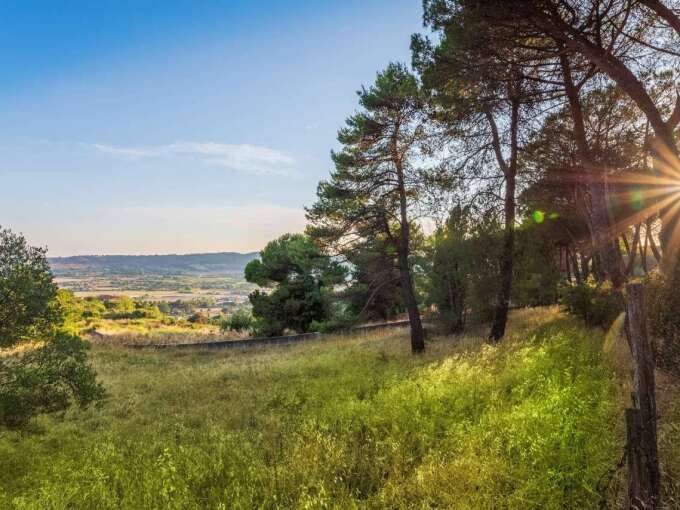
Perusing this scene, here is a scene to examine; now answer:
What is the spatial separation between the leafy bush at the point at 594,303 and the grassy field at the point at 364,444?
1265mm

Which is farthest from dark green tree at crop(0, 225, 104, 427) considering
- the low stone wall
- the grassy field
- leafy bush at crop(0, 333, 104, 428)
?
the low stone wall

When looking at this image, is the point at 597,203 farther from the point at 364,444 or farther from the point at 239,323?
the point at 239,323

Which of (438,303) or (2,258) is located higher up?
(2,258)

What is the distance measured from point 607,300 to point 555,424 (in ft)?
27.4

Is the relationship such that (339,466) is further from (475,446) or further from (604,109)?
(604,109)

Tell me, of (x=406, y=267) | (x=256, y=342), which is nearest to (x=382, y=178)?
(x=406, y=267)

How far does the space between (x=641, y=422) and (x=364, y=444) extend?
3.51 metres

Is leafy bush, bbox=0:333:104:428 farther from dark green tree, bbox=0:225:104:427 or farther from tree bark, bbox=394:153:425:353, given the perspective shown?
tree bark, bbox=394:153:425:353

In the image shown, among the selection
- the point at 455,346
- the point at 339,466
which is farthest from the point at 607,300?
the point at 339,466

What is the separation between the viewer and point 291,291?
99.2ft

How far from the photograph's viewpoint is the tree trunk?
3.25 metres

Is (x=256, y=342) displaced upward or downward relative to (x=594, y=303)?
downward

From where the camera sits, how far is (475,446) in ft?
15.4

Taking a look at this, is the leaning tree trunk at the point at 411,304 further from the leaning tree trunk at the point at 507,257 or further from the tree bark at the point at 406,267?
the leaning tree trunk at the point at 507,257
